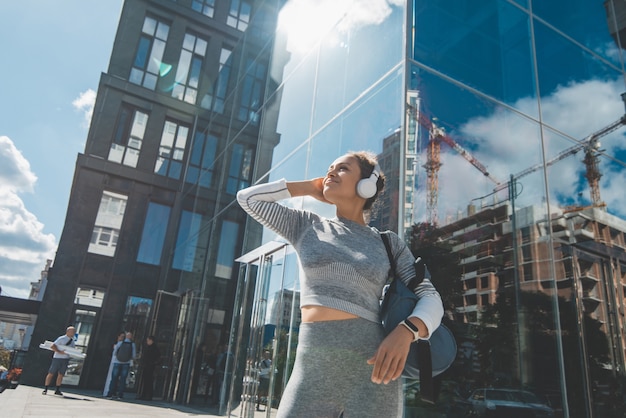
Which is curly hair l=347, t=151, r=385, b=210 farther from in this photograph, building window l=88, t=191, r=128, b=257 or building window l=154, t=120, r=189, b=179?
building window l=154, t=120, r=189, b=179

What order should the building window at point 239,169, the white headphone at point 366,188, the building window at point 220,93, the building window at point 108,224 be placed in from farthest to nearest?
the building window at point 108,224 → the building window at point 220,93 → the building window at point 239,169 → the white headphone at point 366,188

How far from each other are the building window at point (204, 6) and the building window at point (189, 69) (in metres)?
1.15

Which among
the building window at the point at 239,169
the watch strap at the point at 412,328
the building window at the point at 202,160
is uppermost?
the building window at the point at 202,160

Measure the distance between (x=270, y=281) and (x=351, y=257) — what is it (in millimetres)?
5193

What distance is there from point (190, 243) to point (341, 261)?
1084 cm

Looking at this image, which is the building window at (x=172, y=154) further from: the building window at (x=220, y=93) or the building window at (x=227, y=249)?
the building window at (x=227, y=249)

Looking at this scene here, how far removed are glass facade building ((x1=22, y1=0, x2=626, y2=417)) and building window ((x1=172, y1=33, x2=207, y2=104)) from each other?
5.73 meters

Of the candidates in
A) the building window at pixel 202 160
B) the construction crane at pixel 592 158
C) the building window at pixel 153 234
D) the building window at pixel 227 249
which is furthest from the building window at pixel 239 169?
the construction crane at pixel 592 158

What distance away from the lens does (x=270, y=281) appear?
6.60 metres

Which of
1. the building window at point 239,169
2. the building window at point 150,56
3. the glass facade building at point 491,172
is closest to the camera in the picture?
the glass facade building at point 491,172

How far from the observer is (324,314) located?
1.45 metres

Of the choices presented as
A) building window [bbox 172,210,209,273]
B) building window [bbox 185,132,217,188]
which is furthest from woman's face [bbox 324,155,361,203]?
building window [bbox 185,132,217,188]

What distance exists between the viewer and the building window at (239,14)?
17.4 metres

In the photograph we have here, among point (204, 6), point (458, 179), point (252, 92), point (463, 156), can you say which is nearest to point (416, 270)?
point (458, 179)
